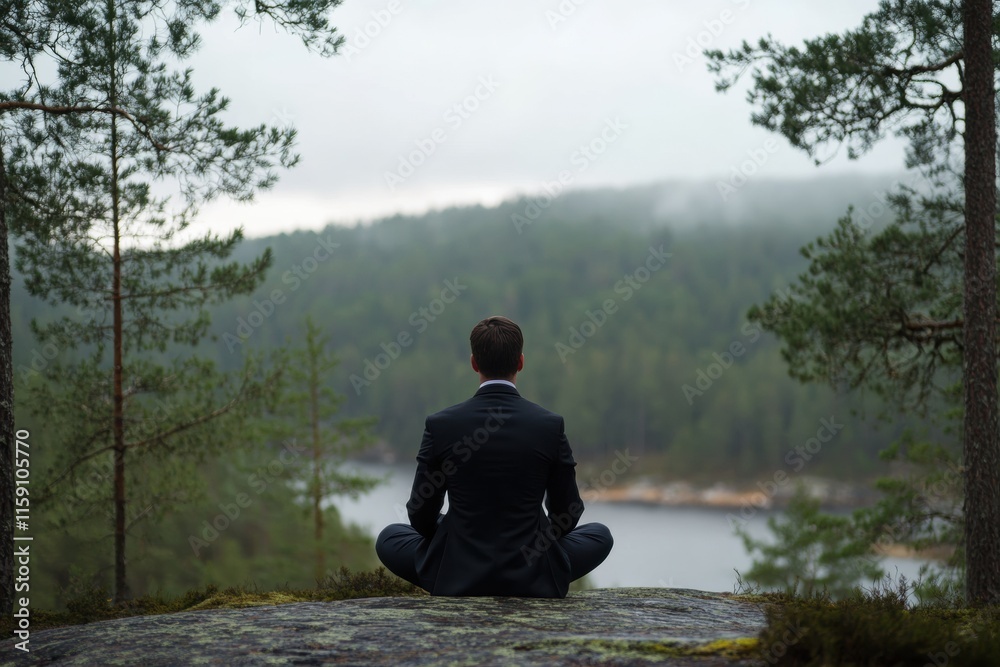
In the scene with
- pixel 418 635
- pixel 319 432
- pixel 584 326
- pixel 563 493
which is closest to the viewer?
pixel 418 635

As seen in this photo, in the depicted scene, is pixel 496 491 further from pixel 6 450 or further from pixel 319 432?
pixel 319 432

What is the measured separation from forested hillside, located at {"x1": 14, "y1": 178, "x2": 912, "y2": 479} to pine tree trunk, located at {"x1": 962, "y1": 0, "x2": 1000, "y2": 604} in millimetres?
7271

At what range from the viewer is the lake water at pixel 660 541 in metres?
36.4

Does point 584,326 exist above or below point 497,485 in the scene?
above

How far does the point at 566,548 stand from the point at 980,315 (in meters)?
4.88

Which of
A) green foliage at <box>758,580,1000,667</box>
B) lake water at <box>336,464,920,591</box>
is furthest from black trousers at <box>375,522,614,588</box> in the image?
lake water at <box>336,464,920,591</box>

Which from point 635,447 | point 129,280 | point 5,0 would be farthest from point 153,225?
point 635,447

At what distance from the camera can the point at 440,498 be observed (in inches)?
167

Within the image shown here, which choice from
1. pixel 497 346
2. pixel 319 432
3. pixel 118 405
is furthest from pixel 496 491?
pixel 319 432

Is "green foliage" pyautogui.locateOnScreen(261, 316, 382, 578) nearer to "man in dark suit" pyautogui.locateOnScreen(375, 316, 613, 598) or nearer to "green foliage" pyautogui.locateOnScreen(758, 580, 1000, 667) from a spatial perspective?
"man in dark suit" pyautogui.locateOnScreen(375, 316, 613, 598)

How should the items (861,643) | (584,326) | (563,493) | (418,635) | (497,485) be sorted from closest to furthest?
(861,643), (418,635), (497,485), (563,493), (584,326)

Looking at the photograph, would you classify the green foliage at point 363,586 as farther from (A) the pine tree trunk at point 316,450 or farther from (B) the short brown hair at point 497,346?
(A) the pine tree trunk at point 316,450

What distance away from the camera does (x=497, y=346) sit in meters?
4.13

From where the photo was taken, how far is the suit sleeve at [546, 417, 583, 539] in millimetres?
4176
